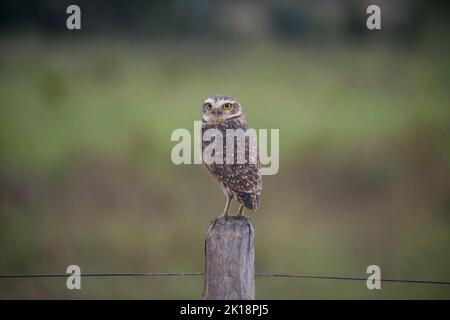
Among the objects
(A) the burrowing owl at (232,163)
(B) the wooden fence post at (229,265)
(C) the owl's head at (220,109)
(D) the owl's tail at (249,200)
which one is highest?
(C) the owl's head at (220,109)

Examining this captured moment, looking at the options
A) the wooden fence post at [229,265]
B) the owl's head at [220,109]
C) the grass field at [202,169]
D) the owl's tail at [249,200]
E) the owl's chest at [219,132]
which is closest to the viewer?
the wooden fence post at [229,265]

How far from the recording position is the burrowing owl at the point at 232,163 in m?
6.16

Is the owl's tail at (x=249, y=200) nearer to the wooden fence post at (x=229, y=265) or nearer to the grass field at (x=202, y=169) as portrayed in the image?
the wooden fence post at (x=229, y=265)

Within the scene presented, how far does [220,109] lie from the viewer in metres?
6.64

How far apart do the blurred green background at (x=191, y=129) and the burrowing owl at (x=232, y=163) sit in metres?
3.24

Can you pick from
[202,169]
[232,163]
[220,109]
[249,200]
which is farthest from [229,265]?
[202,169]

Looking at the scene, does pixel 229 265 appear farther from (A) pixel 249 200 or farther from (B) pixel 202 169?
(B) pixel 202 169

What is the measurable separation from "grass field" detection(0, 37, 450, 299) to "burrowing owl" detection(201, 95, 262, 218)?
11.0 feet

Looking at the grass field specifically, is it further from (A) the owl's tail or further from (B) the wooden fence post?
(B) the wooden fence post

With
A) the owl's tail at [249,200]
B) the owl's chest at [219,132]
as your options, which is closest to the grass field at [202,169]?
the owl's chest at [219,132]

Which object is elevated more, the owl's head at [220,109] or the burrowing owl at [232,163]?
the owl's head at [220,109]

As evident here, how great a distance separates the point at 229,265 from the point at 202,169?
5748mm

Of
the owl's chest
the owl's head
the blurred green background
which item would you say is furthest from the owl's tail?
the blurred green background

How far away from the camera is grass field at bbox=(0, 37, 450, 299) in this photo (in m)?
10.1
